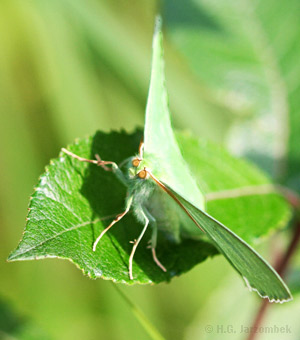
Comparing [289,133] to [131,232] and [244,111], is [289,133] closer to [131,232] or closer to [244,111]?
[244,111]

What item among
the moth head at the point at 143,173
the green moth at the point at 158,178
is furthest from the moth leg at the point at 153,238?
the moth head at the point at 143,173

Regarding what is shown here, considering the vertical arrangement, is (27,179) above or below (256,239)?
above

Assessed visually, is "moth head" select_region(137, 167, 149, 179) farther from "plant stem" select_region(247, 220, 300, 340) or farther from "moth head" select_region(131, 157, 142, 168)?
"plant stem" select_region(247, 220, 300, 340)

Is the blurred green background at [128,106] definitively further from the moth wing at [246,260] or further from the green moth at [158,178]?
the moth wing at [246,260]

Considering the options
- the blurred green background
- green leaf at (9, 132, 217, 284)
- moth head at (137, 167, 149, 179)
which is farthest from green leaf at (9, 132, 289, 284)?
the blurred green background

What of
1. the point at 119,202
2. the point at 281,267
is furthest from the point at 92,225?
the point at 281,267

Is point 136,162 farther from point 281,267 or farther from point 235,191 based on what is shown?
point 281,267

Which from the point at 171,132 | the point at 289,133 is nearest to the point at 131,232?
the point at 171,132
